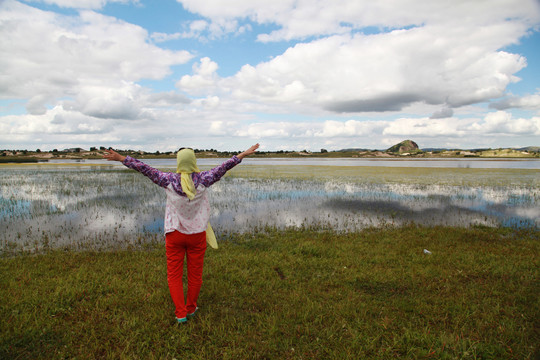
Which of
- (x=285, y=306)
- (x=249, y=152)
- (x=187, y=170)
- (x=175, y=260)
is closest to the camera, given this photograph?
(x=187, y=170)

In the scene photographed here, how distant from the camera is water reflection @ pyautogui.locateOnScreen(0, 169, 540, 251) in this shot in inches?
490

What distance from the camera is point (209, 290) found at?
6.48m

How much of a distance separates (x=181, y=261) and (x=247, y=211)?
11909 mm

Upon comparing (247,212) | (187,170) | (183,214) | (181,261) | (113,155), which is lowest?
(247,212)

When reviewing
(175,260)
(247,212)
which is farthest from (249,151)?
(247,212)

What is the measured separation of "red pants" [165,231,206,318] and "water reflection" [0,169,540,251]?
23.3 feet

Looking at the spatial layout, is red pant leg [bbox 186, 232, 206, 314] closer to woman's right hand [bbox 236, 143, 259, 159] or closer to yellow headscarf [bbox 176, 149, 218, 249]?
yellow headscarf [bbox 176, 149, 218, 249]

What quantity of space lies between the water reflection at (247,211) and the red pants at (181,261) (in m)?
7.11

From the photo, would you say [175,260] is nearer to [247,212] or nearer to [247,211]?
[247,212]

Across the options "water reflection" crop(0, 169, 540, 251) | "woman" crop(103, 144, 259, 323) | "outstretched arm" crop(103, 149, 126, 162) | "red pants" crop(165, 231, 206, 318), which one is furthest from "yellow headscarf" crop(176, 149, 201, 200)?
"water reflection" crop(0, 169, 540, 251)

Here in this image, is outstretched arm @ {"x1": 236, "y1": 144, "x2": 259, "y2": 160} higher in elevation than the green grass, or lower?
higher

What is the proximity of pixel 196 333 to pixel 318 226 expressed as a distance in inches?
364

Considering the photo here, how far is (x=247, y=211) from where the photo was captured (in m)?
17.0

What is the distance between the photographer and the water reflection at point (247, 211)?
1245 centimetres
